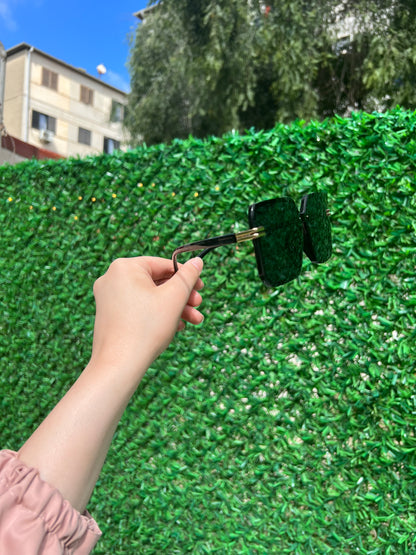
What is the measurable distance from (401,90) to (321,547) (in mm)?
9380

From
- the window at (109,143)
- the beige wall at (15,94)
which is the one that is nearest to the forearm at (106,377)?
the beige wall at (15,94)

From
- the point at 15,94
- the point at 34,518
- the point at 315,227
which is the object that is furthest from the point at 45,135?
the point at 34,518

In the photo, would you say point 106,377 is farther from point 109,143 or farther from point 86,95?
point 109,143

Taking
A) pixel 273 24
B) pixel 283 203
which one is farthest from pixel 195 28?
pixel 283 203

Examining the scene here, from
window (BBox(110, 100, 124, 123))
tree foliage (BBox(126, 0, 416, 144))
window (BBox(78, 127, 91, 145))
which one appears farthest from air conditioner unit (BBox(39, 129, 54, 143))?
tree foliage (BBox(126, 0, 416, 144))

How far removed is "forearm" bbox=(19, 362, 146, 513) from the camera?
778mm

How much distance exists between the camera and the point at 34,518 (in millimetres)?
712

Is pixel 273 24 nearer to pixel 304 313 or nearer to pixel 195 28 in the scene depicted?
pixel 195 28

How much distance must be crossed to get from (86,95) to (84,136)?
2.96 metres

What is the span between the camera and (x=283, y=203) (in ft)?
4.91

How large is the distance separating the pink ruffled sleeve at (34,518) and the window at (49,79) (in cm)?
3541

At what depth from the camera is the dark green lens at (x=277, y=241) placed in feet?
4.55

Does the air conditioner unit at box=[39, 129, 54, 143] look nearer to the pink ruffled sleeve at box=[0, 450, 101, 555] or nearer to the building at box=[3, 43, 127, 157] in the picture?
the building at box=[3, 43, 127, 157]

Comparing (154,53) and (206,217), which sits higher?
(154,53)
